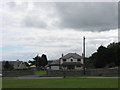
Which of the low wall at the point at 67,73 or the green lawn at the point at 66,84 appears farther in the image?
the low wall at the point at 67,73

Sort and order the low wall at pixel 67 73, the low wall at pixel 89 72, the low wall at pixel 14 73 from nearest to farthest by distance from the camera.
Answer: the low wall at pixel 89 72
the low wall at pixel 67 73
the low wall at pixel 14 73

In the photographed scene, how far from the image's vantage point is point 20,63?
127m

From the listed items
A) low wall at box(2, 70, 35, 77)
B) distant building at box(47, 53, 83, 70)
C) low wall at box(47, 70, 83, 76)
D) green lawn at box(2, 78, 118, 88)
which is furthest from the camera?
distant building at box(47, 53, 83, 70)

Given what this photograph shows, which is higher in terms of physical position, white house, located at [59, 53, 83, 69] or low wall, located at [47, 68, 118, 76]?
white house, located at [59, 53, 83, 69]

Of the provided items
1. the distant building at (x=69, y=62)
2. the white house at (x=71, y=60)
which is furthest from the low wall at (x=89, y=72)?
the white house at (x=71, y=60)

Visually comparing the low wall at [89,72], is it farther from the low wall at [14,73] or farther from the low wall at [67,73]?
the low wall at [14,73]

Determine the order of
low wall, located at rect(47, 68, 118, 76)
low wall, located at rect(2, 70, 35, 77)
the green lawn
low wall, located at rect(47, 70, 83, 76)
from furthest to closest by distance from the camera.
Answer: low wall, located at rect(2, 70, 35, 77), low wall, located at rect(47, 70, 83, 76), low wall, located at rect(47, 68, 118, 76), the green lawn

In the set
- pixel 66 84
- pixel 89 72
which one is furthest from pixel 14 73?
pixel 66 84

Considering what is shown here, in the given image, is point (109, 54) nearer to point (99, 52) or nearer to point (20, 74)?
point (99, 52)

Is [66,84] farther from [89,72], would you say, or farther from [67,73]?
[89,72]

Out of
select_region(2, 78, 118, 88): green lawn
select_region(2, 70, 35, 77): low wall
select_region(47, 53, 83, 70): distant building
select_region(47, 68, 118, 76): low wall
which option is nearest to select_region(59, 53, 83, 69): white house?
select_region(47, 53, 83, 70): distant building

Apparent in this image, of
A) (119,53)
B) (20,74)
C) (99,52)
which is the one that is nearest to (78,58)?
(99,52)

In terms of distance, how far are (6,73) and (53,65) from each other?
155ft

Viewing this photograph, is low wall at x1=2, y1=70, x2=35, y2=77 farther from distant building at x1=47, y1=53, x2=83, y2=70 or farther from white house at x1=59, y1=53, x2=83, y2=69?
white house at x1=59, y1=53, x2=83, y2=69
